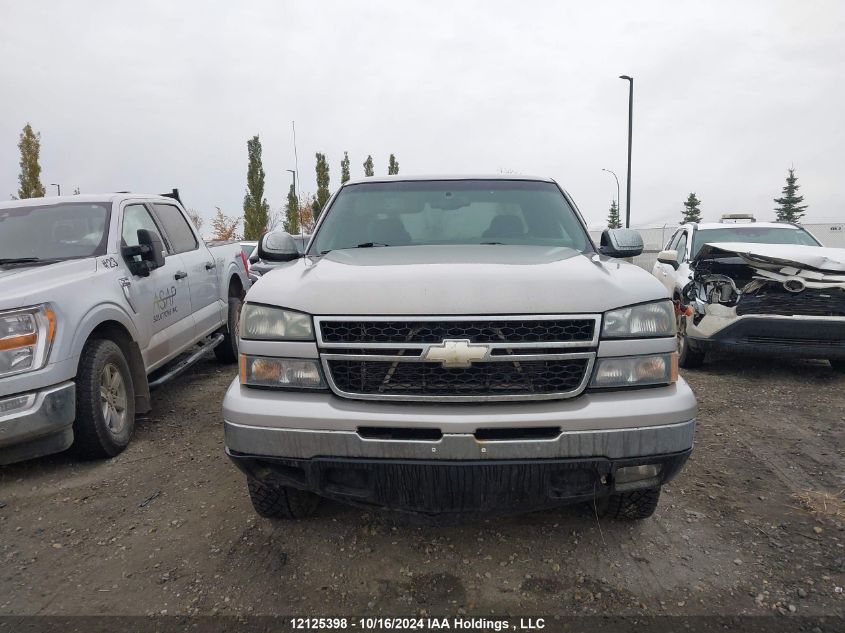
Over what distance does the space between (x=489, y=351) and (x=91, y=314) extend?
2823 millimetres

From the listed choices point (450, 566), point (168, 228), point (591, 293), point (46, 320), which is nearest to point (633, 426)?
point (591, 293)

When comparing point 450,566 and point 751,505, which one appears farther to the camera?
point 751,505

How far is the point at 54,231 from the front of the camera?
178 inches

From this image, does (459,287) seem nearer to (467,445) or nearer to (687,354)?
(467,445)

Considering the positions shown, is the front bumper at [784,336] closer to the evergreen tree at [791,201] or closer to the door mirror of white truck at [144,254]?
the door mirror of white truck at [144,254]

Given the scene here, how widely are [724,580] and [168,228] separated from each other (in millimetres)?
5225

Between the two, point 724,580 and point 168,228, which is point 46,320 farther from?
point 724,580

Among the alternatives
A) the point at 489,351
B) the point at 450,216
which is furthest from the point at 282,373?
the point at 450,216

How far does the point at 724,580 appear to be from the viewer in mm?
2375

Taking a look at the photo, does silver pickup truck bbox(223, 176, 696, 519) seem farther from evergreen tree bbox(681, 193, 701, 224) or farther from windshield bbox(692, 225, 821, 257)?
evergreen tree bbox(681, 193, 701, 224)

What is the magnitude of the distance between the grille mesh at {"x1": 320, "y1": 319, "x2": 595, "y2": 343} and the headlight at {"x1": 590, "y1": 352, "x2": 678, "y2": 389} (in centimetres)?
14

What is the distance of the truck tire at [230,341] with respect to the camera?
6.50 m

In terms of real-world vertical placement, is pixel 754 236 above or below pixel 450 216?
below

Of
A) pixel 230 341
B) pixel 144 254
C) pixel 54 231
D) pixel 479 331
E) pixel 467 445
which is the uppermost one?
pixel 54 231
